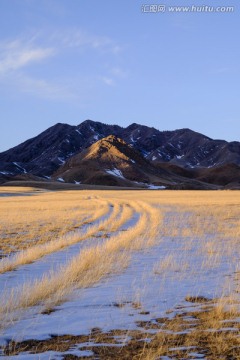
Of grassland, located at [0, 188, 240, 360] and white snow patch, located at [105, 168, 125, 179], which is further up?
white snow patch, located at [105, 168, 125, 179]

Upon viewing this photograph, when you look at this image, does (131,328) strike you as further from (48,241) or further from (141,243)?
(48,241)

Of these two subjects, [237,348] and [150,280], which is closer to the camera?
[237,348]

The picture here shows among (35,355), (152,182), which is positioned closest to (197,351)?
(35,355)

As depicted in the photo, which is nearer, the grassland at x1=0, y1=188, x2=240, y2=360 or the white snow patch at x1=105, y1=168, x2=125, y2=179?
the grassland at x1=0, y1=188, x2=240, y2=360

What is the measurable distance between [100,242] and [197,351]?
11.1 meters

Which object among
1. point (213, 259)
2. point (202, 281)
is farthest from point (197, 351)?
point (213, 259)

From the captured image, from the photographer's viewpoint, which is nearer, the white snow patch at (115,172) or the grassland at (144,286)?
the grassland at (144,286)

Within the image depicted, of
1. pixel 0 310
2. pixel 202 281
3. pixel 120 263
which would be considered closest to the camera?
pixel 0 310

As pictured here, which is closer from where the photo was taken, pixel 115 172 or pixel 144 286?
pixel 144 286

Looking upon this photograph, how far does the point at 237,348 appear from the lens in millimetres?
5762

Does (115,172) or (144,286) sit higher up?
(115,172)

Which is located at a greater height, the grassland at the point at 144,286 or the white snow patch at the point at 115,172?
the white snow patch at the point at 115,172

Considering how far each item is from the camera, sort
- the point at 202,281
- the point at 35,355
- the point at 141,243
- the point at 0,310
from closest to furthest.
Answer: the point at 35,355 < the point at 0,310 < the point at 202,281 < the point at 141,243

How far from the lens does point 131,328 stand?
6609 millimetres
